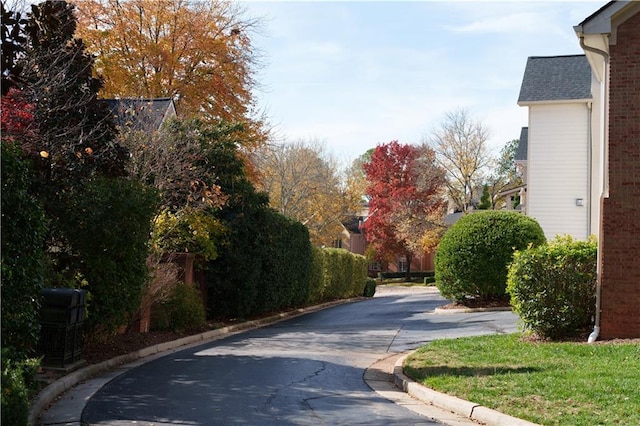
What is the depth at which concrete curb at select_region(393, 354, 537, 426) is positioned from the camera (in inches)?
347

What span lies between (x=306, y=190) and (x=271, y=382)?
136ft

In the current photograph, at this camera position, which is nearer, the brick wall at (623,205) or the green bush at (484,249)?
the brick wall at (623,205)

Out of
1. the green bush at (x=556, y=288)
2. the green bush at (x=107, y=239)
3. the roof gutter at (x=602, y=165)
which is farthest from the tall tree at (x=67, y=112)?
the roof gutter at (x=602, y=165)

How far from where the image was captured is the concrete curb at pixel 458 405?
347 inches

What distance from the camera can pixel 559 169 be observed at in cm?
3178

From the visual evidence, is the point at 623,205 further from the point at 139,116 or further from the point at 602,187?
the point at 139,116

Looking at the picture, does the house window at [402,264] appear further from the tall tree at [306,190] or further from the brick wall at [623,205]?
the brick wall at [623,205]

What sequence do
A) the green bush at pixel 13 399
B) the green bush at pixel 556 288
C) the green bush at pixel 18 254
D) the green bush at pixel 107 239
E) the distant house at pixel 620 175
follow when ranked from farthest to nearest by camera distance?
the green bush at pixel 556 288 < the distant house at pixel 620 175 < the green bush at pixel 107 239 < the green bush at pixel 18 254 < the green bush at pixel 13 399

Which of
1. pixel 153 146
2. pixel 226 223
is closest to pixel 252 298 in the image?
pixel 226 223

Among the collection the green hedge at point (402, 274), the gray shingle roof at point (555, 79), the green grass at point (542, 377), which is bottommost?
the green grass at point (542, 377)

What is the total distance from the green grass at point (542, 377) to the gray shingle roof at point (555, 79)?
19.5m

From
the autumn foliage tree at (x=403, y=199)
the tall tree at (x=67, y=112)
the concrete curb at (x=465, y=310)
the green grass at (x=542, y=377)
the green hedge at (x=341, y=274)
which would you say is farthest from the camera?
the autumn foliage tree at (x=403, y=199)

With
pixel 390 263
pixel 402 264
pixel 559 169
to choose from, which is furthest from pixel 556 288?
pixel 402 264

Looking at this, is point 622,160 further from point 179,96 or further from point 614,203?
point 179,96
